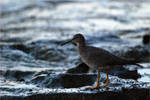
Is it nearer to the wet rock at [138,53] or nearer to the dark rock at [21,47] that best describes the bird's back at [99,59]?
the wet rock at [138,53]

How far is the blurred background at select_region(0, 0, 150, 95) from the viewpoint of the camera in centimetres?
1020

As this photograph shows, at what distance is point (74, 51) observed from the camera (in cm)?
1314

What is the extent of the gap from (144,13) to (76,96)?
A: 44.6 ft

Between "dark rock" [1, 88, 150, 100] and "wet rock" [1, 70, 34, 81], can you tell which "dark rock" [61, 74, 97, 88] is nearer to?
"dark rock" [1, 88, 150, 100]

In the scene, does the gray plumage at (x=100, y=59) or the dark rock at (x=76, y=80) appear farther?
the dark rock at (x=76, y=80)

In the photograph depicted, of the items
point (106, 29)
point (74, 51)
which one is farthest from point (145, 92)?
point (106, 29)

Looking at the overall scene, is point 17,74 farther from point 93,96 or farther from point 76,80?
point 93,96

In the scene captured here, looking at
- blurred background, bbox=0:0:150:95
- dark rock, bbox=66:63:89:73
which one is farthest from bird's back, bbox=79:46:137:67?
dark rock, bbox=66:63:89:73

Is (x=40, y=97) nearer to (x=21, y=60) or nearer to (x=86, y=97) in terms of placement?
(x=86, y=97)

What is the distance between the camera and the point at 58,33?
16031mm

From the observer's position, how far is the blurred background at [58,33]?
402 inches

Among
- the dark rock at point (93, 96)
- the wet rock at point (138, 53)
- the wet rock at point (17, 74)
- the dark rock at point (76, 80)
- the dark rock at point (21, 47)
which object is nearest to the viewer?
the dark rock at point (93, 96)

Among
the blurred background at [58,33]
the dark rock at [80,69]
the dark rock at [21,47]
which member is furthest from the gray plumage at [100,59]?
the dark rock at [21,47]

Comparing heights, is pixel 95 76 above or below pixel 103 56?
below
